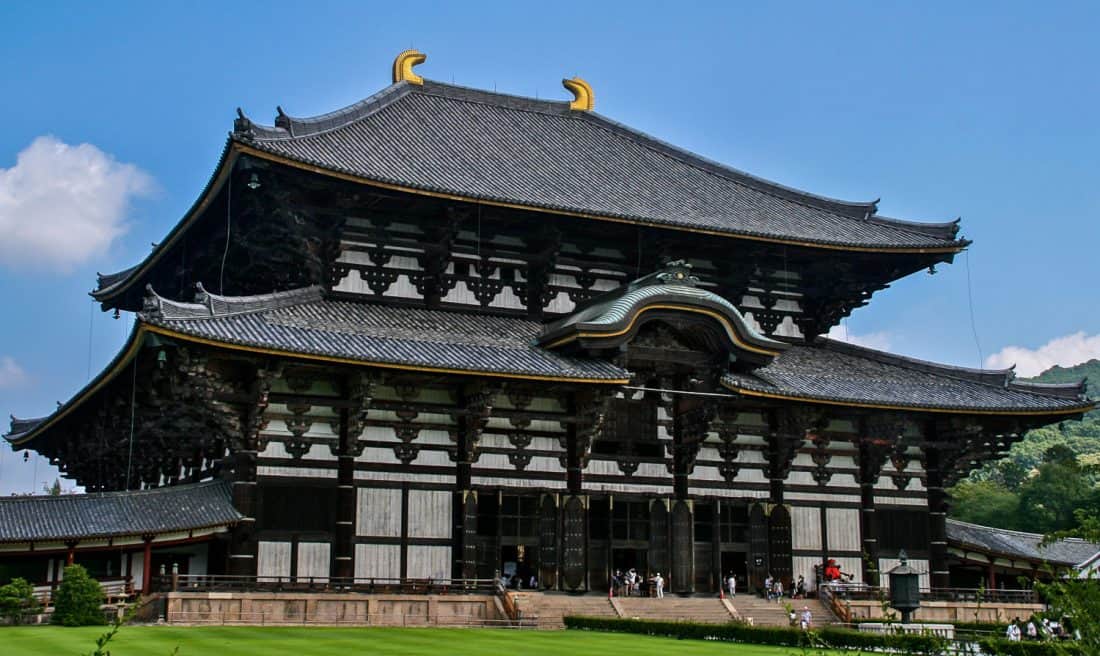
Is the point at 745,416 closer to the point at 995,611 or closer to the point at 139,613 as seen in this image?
the point at 995,611

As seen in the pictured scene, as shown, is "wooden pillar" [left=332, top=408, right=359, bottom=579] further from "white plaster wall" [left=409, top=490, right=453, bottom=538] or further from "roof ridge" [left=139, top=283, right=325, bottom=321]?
"roof ridge" [left=139, top=283, right=325, bottom=321]

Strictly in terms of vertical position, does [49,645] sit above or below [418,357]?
below

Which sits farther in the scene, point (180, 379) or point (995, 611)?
point (995, 611)

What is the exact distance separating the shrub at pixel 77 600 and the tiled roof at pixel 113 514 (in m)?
2.01

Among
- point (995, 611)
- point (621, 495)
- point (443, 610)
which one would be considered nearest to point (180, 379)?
point (443, 610)

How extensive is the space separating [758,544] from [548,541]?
7474mm

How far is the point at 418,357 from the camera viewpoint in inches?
1335

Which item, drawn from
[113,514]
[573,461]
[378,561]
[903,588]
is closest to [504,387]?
[573,461]

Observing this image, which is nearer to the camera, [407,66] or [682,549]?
[682,549]

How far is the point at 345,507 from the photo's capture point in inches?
1362

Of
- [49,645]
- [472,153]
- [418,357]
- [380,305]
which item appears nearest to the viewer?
[49,645]

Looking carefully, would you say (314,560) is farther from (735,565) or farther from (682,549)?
(735,565)

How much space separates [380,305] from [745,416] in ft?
40.8

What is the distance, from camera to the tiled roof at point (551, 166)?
39188 millimetres
